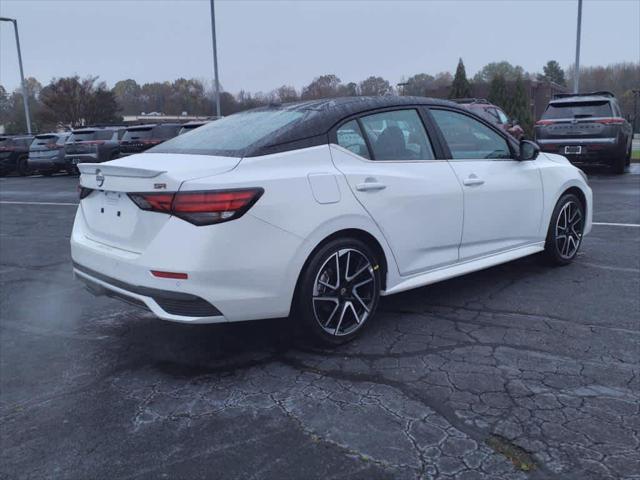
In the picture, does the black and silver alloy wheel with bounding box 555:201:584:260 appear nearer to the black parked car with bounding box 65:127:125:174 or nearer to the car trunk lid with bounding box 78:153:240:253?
the car trunk lid with bounding box 78:153:240:253

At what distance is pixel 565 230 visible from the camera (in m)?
5.71

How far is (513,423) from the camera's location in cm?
290

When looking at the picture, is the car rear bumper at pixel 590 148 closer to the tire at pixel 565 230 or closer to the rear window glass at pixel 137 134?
the tire at pixel 565 230

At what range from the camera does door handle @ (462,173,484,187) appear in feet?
15.0

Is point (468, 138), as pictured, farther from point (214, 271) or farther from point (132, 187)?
point (132, 187)

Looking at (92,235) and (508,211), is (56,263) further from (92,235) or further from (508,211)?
(508,211)

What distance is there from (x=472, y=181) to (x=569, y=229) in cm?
170

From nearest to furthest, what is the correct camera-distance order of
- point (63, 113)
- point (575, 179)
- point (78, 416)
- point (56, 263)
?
point (78, 416) → point (575, 179) → point (56, 263) → point (63, 113)

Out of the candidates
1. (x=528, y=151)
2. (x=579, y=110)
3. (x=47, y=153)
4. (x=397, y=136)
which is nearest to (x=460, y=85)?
(x=47, y=153)

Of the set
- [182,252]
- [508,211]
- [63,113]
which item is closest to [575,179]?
[508,211]

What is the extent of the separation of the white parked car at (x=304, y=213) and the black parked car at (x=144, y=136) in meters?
15.5

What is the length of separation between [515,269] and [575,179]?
1.02 m

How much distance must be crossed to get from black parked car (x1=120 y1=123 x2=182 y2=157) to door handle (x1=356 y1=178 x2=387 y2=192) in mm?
16260

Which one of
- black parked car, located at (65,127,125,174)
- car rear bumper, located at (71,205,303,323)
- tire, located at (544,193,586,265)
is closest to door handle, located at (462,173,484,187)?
tire, located at (544,193,586,265)
